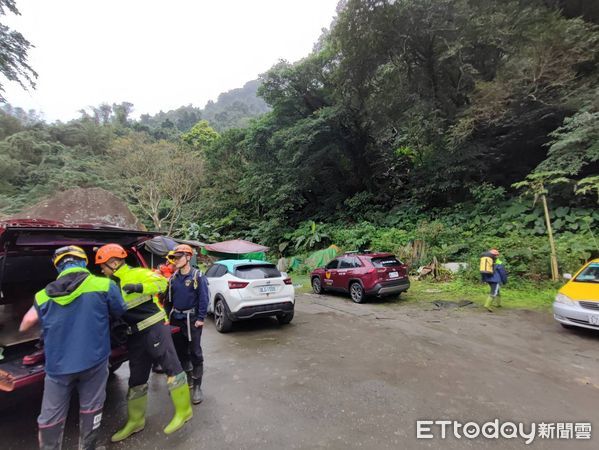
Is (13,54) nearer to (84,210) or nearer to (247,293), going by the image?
(84,210)

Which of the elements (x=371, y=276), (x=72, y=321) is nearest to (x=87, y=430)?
(x=72, y=321)

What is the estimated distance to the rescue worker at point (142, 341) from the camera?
2.90 metres

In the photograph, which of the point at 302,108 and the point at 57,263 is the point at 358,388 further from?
the point at 302,108

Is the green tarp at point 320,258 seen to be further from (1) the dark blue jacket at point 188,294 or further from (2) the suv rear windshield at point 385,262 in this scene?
(1) the dark blue jacket at point 188,294

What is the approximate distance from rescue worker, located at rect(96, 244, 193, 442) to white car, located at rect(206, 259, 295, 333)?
296cm

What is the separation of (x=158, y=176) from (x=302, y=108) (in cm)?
1114

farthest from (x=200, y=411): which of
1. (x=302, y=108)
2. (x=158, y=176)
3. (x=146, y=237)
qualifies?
(x=158, y=176)

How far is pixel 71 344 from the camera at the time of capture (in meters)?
2.41

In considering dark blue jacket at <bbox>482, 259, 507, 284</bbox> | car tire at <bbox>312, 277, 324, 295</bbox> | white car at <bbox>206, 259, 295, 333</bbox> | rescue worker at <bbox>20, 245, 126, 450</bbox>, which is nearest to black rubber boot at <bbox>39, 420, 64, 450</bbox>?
rescue worker at <bbox>20, 245, 126, 450</bbox>

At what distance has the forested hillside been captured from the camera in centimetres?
1089

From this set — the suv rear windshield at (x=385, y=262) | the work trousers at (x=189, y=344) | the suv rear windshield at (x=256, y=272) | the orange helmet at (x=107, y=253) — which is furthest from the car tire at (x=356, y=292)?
the orange helmet at (x=107, y=253)

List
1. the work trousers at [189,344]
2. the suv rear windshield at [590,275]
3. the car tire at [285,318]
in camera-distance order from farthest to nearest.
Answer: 1. the car tire at [285,318]
2. the suv rear windshield at [590,275]
3. the work trousers at [189,344]

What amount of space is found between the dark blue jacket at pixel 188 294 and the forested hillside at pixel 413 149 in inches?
401

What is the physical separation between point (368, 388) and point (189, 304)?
2.42 metres
